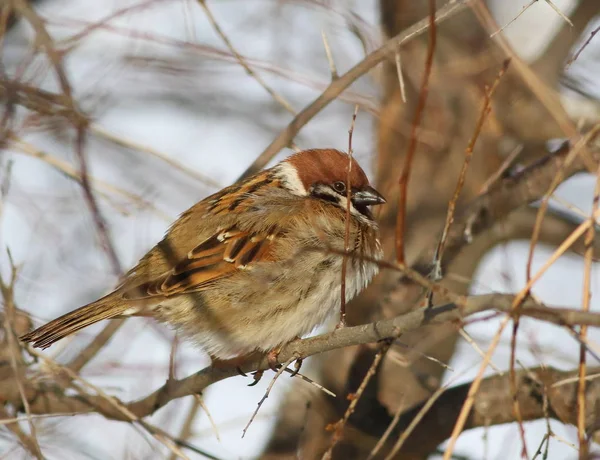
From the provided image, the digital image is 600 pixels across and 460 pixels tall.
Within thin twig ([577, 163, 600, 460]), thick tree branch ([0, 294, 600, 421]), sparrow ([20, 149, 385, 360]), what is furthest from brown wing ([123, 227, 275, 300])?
thin twig ([577, 163, 600, 460])

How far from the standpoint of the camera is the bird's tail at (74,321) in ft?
12.5

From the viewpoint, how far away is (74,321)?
3.90 metres

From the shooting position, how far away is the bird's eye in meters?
4.55

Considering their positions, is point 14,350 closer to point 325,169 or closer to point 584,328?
point 325,169

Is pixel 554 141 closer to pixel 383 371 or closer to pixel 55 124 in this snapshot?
pixel 383 371

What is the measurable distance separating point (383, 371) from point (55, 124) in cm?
249

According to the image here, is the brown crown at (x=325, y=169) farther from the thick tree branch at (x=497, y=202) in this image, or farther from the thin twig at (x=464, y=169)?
the thin twig at (x=464, y=169)

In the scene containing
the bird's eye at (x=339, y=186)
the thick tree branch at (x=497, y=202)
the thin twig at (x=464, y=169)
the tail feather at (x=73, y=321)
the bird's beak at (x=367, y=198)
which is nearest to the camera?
the thin twig at (x=464, y=169)

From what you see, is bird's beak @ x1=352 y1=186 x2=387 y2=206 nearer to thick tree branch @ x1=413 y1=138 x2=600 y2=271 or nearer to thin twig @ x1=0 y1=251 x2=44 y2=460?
thick tree branch @ x1=413 y1=138 x2=600 y2=271

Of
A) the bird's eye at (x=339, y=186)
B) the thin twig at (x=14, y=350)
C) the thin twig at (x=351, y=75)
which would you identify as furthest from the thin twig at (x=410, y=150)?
the bird's eye at (x=339, y=186)

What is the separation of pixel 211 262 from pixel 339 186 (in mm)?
895

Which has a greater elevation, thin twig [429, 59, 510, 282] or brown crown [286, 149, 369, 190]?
brown crown [286, 149, 369, 190]

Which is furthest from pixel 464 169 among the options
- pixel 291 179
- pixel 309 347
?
pixel 291 179

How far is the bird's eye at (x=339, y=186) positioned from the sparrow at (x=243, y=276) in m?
0.16
